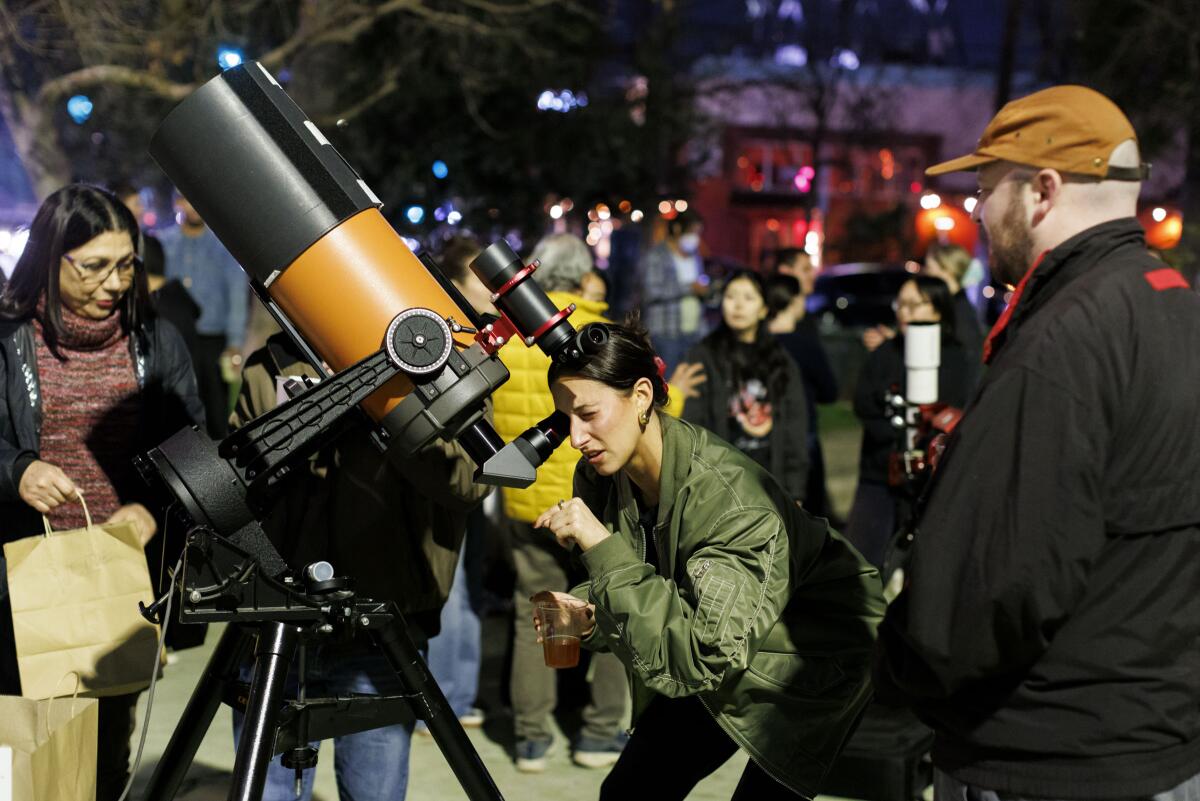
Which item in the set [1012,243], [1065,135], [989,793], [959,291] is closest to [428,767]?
[989,793]

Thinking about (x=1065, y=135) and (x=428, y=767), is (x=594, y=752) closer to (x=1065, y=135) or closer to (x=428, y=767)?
(x=428, y=767)

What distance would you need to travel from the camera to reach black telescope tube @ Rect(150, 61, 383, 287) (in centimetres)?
274

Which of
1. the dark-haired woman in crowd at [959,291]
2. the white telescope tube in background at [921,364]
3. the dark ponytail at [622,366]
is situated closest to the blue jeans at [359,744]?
the dark ponytail at [622,366]

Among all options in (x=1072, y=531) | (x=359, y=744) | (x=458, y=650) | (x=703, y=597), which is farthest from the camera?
(x=458, y=650)

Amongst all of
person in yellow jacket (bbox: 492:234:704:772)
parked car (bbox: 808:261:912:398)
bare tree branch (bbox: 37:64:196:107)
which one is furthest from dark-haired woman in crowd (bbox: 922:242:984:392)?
parked car (bbox: 808:261:912:398)

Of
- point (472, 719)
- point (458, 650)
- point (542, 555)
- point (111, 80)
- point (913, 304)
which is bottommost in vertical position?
point (472, 719)

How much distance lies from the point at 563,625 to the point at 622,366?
578 mm

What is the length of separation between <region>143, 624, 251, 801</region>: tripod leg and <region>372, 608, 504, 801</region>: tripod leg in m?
0.33

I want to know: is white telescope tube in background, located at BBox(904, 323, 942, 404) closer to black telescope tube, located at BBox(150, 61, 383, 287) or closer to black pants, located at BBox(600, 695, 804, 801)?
black pants, located at BBox(600, 695, 804, 801)

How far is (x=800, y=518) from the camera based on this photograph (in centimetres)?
300

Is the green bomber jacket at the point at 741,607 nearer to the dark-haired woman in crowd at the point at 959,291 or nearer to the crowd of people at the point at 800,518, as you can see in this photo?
the crowd of people at the point at 800,518

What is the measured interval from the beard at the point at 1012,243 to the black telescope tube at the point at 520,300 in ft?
2.75

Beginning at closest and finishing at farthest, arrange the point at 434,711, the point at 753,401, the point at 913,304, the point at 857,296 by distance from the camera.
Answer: the point at 434,711 → the point at 753,401 → the point at 913,304 → the point at 857,296

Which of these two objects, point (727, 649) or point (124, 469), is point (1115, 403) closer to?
point (727, 649)
